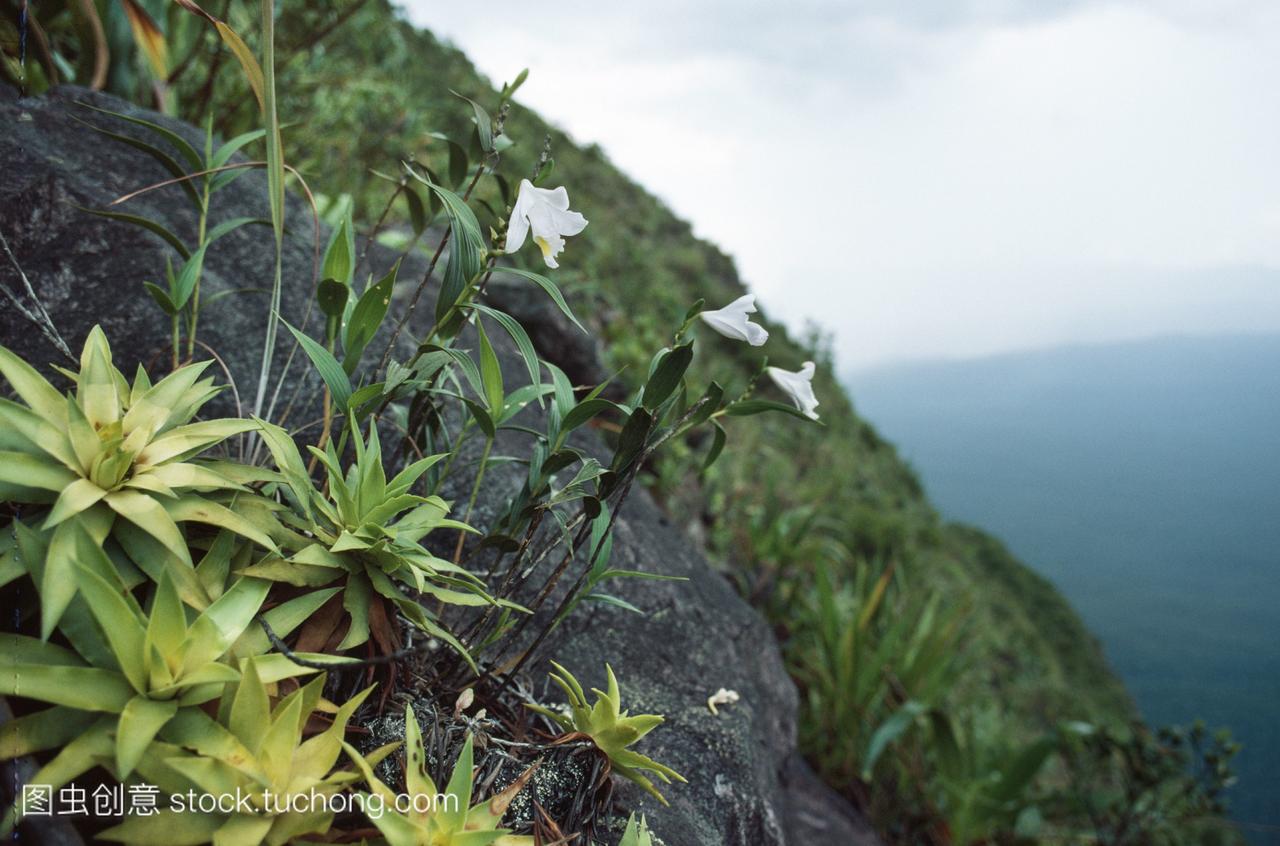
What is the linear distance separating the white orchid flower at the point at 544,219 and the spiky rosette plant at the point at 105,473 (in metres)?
0.48

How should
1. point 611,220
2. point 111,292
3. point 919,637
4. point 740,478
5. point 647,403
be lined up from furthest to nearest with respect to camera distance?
point 611,220, point 740,478, point 919,637, point 111,292, point 647,403

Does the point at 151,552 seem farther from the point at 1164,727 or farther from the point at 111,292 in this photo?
the point at 1164,727

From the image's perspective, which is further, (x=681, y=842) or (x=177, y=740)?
(x=681, y=842)

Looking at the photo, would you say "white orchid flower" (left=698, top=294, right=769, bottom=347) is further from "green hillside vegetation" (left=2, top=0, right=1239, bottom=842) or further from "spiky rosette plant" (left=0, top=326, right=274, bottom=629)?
"spiky rosette plant" (left=0, top=326, right=274, bottom=629)

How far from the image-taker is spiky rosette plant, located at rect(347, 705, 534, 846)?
734 millimetres

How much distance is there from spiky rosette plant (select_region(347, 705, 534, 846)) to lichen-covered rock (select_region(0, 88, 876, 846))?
1.30ft

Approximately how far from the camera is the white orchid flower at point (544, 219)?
Answer: 3.10 feet

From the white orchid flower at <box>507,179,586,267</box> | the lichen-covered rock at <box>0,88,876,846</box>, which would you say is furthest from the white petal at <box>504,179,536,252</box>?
the lichen-covered rock at <box>0,88,876,846</box>

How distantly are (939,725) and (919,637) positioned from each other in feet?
1.45

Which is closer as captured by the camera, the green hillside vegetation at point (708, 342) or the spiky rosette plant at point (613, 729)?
the spiky rosette plant at point (613, 729)

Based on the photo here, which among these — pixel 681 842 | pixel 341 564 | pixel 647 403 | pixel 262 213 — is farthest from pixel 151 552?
pixel 262 213

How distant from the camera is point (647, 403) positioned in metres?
0.95

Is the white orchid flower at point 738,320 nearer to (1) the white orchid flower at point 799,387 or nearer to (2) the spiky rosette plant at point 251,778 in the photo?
(1) the white orchid flower at point 799,387

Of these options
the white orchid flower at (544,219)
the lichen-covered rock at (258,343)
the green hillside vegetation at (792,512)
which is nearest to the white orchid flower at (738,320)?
the green hillside vegetation at (792,512)
